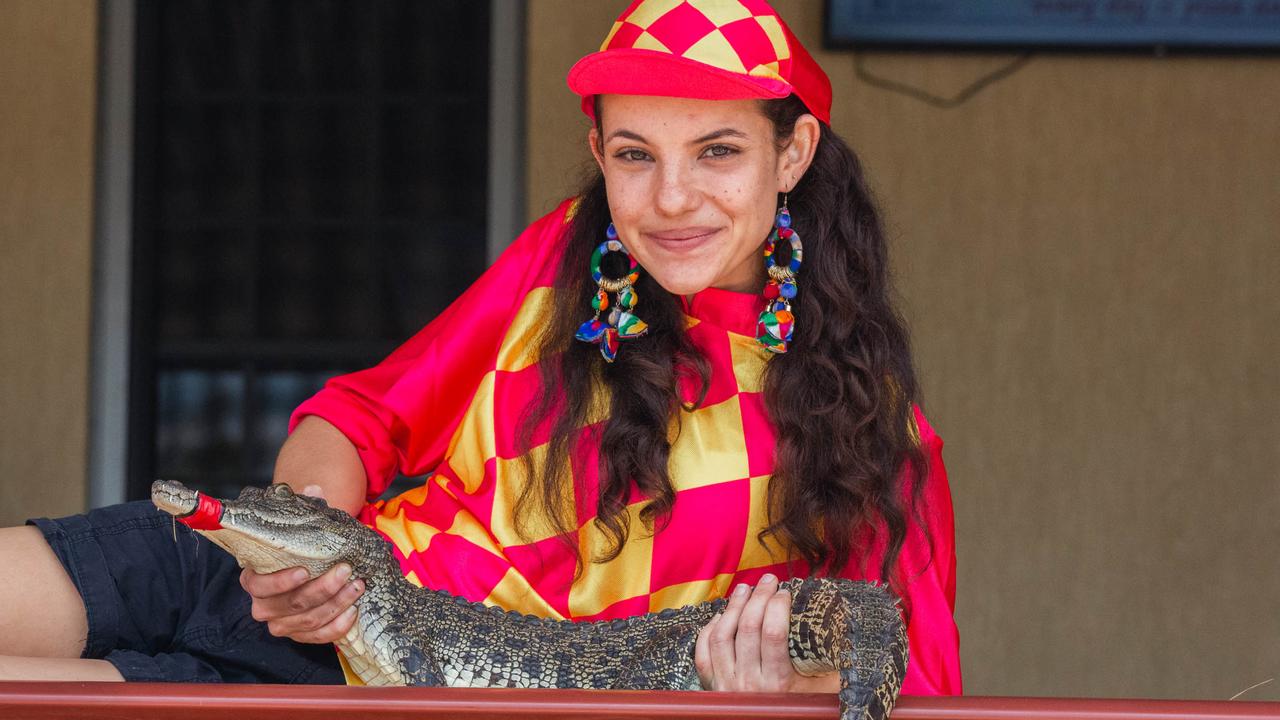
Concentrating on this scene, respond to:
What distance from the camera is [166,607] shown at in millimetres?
1678

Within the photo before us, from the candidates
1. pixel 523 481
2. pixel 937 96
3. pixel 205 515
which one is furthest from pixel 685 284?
pixel 937 96

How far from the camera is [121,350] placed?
3.71 meters

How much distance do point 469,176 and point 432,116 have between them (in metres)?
0.19

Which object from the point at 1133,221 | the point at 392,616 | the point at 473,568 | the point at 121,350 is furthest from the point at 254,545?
the point at 1133,221

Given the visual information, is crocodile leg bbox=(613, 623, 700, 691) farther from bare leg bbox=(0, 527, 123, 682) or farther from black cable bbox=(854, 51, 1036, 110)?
black cable bbox=(854, 51, 1036, 110)

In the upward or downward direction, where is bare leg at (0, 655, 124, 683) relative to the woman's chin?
downward

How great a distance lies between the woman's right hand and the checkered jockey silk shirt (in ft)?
0.54

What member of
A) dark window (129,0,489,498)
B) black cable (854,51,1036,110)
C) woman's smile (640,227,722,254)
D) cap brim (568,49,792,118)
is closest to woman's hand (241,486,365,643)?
woman's smile (640,227,722,254)

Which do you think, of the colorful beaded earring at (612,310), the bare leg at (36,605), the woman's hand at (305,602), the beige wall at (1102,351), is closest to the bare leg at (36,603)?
the bare leg at (36,605)

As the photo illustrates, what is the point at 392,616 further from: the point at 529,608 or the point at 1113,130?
the point at 1113,130

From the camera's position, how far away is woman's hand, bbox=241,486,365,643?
60.8 inches

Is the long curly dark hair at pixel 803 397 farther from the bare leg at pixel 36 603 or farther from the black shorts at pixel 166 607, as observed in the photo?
the bare leg at pixel 36 603

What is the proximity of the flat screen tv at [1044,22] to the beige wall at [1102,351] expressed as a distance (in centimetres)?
13

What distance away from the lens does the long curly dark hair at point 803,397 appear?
1728mm
